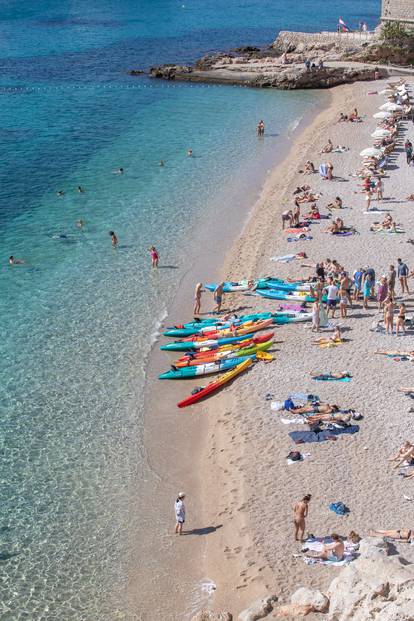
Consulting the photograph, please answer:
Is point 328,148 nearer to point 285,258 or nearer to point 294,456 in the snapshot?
point 285,258

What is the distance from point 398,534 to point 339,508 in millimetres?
1584

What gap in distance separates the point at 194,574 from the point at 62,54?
7581 centimetres

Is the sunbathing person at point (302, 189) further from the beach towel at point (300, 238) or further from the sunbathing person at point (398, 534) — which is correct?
the sunbathing person at point (398, 534)

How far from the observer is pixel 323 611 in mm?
14305

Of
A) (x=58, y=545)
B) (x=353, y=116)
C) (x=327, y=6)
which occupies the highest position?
(x=327, y=6)

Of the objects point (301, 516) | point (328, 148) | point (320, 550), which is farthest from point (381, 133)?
point (320, 550)

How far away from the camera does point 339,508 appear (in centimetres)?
1741

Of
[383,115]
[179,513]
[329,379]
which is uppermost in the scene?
[383,115]

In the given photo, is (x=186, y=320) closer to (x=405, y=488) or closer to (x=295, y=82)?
(x=405, y=488)

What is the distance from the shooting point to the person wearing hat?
1762cm

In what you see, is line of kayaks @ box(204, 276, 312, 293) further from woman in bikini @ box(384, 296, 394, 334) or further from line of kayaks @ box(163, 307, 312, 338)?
woman in bikini @ box(384, 296, 394, 334)

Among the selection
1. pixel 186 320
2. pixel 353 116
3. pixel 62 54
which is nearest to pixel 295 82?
pixel 353 116

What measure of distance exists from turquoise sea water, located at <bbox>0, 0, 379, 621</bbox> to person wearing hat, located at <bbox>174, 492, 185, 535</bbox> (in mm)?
1278

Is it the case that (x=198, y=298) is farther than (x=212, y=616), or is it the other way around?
(x=198, y=298)
